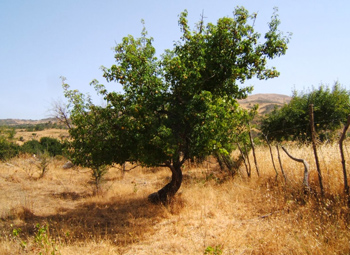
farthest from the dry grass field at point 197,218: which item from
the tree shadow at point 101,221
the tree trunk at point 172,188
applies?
the tree trunk at point 172,188

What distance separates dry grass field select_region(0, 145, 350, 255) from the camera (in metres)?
4.63

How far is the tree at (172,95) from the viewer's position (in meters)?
5.98

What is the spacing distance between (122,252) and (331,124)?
17.1 m

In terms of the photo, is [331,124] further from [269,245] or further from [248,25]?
[269,245]

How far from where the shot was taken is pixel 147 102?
6180 millimetres

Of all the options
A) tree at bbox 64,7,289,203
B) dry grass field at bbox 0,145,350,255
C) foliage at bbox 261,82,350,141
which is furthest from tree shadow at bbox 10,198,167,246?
foliage at bbox 261,82,350,141

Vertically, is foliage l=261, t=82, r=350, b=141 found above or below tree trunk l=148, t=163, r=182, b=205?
above

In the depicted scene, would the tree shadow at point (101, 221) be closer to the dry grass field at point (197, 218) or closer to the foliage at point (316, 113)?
the dry grass field at point (197, 218)

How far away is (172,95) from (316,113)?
49.3ft

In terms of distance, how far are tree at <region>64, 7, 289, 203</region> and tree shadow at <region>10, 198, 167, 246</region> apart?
1.75m

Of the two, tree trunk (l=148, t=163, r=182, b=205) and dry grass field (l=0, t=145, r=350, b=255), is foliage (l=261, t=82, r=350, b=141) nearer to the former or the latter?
dry grass field (l=0, t=145, r=350, b=255)

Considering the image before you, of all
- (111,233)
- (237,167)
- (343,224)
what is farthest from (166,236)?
(237,167)

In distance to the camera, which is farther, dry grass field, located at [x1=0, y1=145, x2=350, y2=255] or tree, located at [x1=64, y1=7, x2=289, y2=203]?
tree, located at [x1=64, y1=7, x2=289, y2=203]

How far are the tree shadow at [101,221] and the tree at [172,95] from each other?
1.75 metres
